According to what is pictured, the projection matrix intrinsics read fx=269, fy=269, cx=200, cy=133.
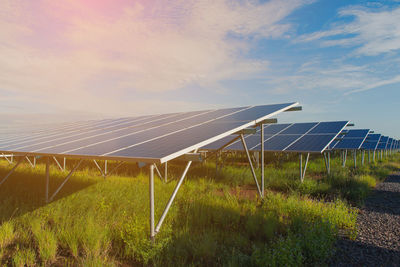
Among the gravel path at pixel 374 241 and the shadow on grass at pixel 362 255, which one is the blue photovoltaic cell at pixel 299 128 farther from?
the shadow on grass at pixel 362 255

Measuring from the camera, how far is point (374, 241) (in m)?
6.54

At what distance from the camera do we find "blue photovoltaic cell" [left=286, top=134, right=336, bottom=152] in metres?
12.8

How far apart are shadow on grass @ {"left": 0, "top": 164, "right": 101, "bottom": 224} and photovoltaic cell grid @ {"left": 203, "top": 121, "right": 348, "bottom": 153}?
6.09 m

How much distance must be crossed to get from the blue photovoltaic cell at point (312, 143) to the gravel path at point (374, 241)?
11.0ft

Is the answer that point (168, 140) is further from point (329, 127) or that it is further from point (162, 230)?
point (329, 127)

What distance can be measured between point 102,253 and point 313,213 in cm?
551

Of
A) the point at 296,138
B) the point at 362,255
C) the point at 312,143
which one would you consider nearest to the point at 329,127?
the point at 296,138

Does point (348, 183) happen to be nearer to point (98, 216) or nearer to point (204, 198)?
point (204, 198)

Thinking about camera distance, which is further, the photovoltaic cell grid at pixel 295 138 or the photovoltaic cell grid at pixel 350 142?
the photovoltaic cell grid at pixel 350 142

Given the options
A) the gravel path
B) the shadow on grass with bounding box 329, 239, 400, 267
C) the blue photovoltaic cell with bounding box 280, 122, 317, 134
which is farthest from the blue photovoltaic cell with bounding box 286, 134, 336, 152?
the shadow on grass with bounding box 329, 239, 400, 267

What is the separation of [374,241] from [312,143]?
7.69 metres

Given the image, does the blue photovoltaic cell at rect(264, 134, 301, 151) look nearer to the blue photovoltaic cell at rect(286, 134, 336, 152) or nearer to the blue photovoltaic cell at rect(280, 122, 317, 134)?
the blue photovoltaic cell at rect(286, 134, 336, 152)

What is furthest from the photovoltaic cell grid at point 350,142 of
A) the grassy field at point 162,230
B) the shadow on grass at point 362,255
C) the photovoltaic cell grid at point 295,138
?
the grassy field at point 162,230

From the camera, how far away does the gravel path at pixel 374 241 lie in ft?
18.1
